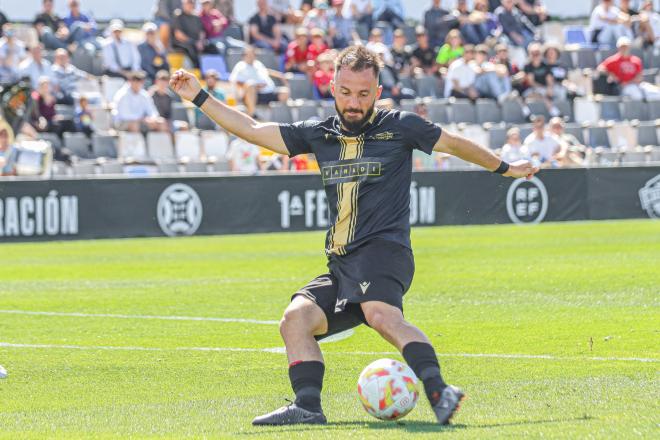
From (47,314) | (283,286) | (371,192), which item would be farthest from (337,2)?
(371,192)

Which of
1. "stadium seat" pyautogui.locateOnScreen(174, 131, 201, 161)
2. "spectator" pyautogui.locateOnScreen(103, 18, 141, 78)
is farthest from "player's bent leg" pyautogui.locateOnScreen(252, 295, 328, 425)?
"spectator" pyautogui.locateOnScreen(103, 18, 141, 78)

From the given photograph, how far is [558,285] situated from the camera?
1416cm

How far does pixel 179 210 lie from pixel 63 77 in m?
4.39

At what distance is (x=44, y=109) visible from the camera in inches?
930

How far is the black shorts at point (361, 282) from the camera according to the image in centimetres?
698

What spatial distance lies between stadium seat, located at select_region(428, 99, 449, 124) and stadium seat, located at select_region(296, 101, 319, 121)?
2550 millimetres

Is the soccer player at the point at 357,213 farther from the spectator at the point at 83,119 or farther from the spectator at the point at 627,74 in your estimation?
the spectator at the point at 627,74

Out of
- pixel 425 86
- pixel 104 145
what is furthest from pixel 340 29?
pixel 104 145

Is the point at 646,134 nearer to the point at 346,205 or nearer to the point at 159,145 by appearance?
the point at 159,145

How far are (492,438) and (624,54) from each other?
25386 millimetres

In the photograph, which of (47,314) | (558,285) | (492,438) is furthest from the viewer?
(558,285)

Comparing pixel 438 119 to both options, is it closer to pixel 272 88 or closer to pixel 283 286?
pixel 272 88

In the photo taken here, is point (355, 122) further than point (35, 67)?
No

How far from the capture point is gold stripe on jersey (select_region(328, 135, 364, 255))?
→ 718cm
